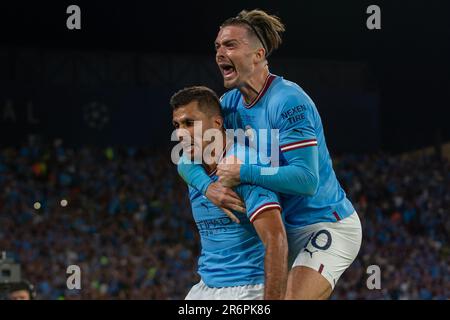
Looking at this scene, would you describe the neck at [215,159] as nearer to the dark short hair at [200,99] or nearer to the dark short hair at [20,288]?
the dark short hair at [200,99]

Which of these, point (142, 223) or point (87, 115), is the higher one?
point (87, 115)

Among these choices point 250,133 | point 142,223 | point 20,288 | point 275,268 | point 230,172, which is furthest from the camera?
point 142,223

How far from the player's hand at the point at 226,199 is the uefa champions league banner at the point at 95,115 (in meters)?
16.1

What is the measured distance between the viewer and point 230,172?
12.5 feet

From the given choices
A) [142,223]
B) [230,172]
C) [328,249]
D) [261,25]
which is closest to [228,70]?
[261,25]

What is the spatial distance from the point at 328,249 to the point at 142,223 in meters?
12.9

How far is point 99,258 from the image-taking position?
48.9 feet

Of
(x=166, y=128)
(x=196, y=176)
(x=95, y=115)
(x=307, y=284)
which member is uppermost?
(x=95, y=115)

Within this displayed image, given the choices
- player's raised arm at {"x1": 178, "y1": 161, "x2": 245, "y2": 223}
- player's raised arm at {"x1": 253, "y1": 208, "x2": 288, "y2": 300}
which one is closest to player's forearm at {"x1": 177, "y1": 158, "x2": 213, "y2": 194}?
player's raised arm at {"x1": 178, "y1": 161, "x2": 245, "y2": 223}

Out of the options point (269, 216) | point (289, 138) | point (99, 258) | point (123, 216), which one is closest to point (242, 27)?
point (289, 138)

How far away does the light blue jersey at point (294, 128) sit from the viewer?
3.97 m

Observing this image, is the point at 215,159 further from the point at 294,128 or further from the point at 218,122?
the point at 294,128

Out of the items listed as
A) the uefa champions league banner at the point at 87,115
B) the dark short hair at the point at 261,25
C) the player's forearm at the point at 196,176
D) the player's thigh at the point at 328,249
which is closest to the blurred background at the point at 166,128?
the uefa champions league banner at the point at 87,115
